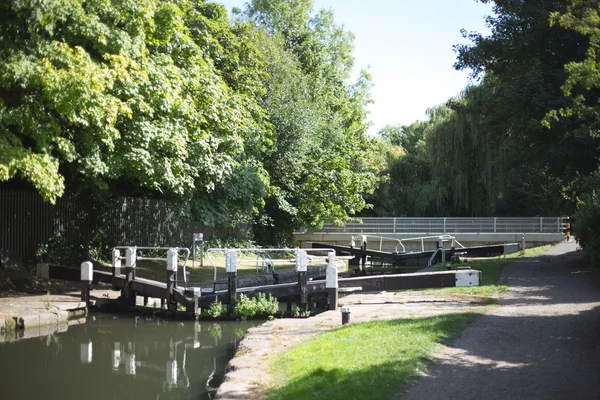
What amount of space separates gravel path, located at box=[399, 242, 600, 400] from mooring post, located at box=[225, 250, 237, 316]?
5.40m

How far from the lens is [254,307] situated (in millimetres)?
14703

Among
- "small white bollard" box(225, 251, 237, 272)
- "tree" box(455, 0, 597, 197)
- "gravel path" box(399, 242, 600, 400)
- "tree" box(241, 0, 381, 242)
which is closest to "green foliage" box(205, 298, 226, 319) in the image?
"small white bollard" box(225, 251, 237, 272)

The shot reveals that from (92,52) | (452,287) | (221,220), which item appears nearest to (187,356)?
(452,287)

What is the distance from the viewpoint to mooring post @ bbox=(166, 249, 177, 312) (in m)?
15.0

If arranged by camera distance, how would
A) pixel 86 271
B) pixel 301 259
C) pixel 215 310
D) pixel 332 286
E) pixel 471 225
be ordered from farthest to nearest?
pixel 471 225 < pixel 86 271 < pixel 301 259 < pixel 215 310 < pixel 332 286

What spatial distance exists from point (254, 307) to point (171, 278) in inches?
79.1

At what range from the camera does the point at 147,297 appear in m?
16.4

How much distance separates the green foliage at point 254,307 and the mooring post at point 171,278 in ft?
5.06

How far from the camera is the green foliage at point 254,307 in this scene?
14664mm

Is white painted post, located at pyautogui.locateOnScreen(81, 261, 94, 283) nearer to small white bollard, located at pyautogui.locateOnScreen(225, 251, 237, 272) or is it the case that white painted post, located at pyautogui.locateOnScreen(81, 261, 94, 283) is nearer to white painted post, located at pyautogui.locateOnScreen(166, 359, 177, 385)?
small white bollard, located at pyautogui.locateOnScreen(225, 251, 237, 272)

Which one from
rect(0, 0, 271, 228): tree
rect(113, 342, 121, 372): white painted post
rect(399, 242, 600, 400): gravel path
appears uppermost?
rect(0, 0, 271, 228): tree

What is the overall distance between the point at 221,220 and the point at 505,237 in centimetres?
2062

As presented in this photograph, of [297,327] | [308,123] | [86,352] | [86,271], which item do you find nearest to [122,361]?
[86,352]

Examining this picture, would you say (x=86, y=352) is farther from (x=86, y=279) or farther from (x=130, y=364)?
(x=86, y=279)
